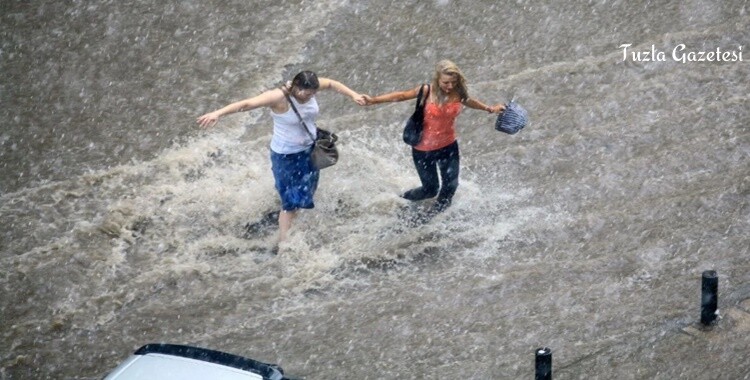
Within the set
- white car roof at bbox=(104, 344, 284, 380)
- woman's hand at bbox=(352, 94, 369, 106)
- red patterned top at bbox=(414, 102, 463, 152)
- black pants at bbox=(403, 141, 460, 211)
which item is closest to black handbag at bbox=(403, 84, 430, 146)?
red patterned top at bbox=(414, 102, 463, 152)

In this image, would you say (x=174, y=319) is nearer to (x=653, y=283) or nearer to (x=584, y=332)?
(x=584, y=332)

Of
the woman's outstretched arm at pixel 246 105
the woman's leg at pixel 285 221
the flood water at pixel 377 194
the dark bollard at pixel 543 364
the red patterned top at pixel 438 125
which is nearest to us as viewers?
the dark bollard at pixel 543 364

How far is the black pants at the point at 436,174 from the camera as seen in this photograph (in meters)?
9.98

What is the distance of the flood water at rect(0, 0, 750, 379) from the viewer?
8.81 m

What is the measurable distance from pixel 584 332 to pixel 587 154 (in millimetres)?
3176

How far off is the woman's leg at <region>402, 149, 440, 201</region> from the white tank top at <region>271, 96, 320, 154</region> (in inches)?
39.4

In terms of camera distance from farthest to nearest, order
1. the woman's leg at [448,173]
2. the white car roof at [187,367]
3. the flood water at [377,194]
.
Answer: the woman's leg at [448,173] < the flood water at [377,194] < the white car roof at [187,367]

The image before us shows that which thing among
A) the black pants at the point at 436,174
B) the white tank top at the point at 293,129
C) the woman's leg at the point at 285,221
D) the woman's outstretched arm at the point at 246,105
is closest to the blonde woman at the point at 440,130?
the black pants at the point at 436,174

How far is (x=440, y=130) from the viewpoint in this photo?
9.77 meters

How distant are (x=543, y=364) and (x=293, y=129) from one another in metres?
3.12

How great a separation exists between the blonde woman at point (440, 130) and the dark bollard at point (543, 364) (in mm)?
2769

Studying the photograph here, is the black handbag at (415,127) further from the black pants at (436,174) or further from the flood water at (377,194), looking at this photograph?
the flood water at (377,194)

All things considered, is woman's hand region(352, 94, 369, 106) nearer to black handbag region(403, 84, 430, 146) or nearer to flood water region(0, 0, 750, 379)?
black handbag region(403, 84, 430, 146)

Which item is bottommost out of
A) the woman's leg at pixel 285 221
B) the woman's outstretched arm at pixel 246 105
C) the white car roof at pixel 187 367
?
the woman's leg at pixel 285 221
